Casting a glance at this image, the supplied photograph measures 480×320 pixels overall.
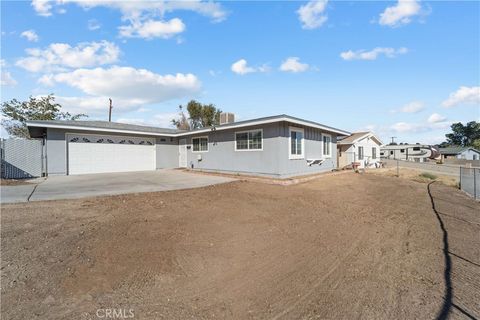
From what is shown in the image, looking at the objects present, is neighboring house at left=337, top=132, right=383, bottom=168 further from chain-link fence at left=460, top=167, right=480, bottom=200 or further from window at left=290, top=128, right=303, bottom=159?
window at left=290, top=128, right=303, bottom=159

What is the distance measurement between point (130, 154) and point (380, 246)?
14747mm

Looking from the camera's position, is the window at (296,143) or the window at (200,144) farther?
the window at (200,144)

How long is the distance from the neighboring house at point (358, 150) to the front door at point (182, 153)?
512 inches

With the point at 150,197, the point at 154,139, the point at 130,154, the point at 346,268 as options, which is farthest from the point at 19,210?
the point at 154,139

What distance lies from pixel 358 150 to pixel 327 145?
7517 mm

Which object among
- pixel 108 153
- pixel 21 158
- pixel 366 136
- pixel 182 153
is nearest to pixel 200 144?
pixel 182 153

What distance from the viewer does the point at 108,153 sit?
14844 mm

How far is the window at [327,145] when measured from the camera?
16.3 m

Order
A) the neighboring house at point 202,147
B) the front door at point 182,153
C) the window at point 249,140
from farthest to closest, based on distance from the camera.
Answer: the front door at point 182,153, the window at point 249,140, the neighboring house at point 202,147

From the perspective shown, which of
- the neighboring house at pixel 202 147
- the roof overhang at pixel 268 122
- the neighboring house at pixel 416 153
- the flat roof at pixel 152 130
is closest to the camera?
the roof overhang at pixel 268 122

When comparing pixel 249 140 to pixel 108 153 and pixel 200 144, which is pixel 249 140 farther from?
pixel 108 153

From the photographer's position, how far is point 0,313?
2.46m

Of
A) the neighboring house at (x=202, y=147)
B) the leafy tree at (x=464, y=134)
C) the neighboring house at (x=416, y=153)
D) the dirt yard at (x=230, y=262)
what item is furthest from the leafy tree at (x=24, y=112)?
the leafy tree at (x=464, y=134)

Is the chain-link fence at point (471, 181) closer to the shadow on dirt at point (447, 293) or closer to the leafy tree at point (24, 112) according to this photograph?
the shadow on dirt at point (447, 293)
